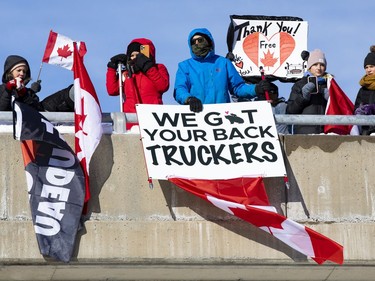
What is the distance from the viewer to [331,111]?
16.2 meters

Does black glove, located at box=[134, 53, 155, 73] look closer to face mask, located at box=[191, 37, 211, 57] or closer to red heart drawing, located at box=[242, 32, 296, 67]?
face mask, located at box=[191, 37, 211, 57]

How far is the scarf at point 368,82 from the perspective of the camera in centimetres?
1617

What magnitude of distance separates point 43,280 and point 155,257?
1263 millimetres

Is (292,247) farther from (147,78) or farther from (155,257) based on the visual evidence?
(147,78)

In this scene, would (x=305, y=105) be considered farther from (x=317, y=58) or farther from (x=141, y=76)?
(x=141, y=76)

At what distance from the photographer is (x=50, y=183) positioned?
47.8ft

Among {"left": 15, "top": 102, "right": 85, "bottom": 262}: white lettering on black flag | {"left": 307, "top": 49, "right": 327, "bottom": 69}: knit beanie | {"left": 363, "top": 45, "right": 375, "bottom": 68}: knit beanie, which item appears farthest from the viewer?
{"left": 307, "top": 49, "right": 327, "bottom": 69}: knit beanie

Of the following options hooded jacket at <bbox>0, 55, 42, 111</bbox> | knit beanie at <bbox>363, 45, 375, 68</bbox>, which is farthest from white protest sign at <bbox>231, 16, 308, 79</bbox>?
hooded jacket at <bbox>0, 55, 42, 111</bbox>

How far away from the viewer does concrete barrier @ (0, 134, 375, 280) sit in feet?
47.8

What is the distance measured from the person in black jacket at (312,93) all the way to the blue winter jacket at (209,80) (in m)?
0.66

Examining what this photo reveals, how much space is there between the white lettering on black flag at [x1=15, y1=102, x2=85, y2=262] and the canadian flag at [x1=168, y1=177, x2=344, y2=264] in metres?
1.01

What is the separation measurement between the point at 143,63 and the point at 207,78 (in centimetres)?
72

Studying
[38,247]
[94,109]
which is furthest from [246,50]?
[38,247]

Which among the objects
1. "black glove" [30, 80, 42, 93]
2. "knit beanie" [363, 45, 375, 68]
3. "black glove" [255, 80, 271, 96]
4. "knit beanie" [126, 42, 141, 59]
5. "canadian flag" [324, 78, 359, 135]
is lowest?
"canadian flag" [324, 78, 359, 135]
